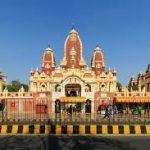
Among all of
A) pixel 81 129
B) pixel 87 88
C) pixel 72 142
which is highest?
pixel 87 88

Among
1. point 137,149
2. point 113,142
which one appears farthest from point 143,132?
point 137,149

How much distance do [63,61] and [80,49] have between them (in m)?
3.34

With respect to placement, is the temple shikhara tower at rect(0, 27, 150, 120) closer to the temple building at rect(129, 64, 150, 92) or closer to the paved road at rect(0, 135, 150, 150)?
the temple building at rect(129, 64, 150, 92)

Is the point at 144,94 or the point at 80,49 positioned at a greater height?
the point at 80,49

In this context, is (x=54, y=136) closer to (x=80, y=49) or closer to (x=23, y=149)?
(x=23, y=149)

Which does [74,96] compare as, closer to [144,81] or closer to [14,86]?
[144,81]

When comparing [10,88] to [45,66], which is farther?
[10,88]

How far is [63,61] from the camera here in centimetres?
5878

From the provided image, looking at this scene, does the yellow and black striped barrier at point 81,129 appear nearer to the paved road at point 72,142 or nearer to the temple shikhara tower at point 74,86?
the paved road at point 72,142

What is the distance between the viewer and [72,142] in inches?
721

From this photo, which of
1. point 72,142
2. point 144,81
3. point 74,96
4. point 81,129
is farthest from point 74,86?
point 72,142

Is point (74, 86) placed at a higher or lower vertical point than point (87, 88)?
higher

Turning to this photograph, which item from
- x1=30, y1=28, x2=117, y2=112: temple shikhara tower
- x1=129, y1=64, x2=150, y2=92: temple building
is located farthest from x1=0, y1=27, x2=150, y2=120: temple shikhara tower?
x1=129, y1=64, x2=150, y2=92: temple building

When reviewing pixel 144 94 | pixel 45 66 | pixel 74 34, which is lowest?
pixel 144 94
